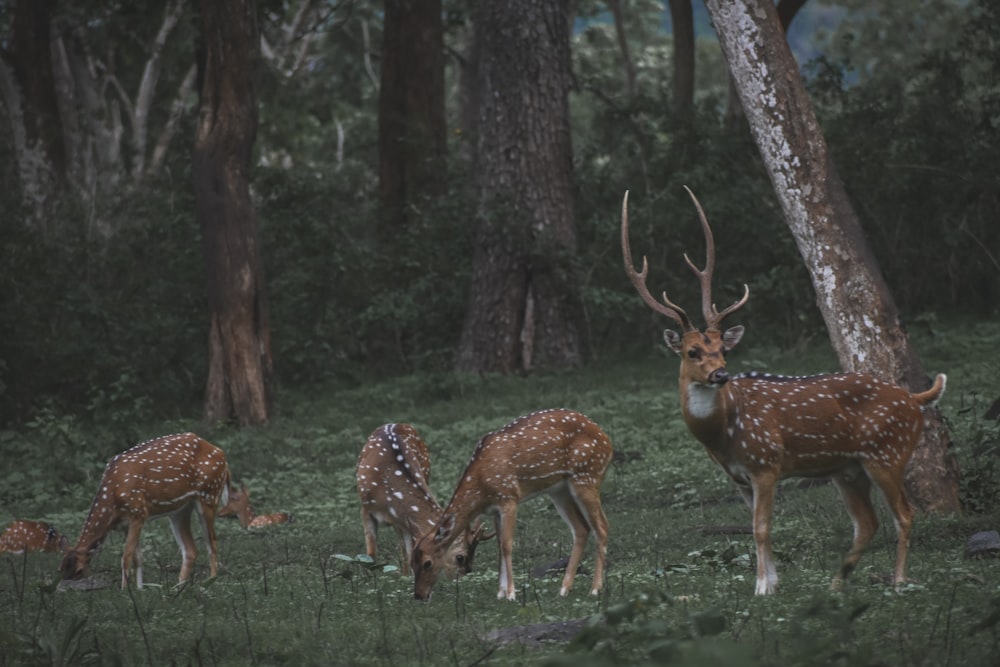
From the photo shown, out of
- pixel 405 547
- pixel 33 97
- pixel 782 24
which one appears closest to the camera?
pixel 405 547

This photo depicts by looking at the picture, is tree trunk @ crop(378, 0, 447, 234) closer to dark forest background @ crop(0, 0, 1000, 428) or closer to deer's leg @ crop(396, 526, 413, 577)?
dark forest background @ crop(0, 0, 1000, 428)

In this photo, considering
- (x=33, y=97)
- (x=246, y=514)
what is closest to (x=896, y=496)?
(x=246, y=514)

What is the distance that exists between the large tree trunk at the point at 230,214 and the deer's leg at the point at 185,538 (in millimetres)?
7545

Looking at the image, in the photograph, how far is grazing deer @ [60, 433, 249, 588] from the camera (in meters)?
11.2

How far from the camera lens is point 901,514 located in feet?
30.6

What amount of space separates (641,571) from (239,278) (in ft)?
35.5

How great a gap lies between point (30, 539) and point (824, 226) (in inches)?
276

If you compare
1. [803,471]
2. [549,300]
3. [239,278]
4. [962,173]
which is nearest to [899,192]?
[962,173]

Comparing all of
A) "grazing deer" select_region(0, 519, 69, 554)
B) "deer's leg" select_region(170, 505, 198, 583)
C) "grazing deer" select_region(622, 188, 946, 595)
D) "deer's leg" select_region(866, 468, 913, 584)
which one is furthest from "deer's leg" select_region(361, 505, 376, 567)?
"deer's leg" select_region(866, 468, 913, 584)

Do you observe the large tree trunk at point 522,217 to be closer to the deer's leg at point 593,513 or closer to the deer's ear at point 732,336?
the deer's leg at point 593,513

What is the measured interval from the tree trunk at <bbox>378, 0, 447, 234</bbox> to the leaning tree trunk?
1455cm

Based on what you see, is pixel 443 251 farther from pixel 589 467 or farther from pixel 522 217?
pixel 589 467

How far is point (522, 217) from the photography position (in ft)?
71.6

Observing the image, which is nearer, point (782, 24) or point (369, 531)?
point (369, 531)
